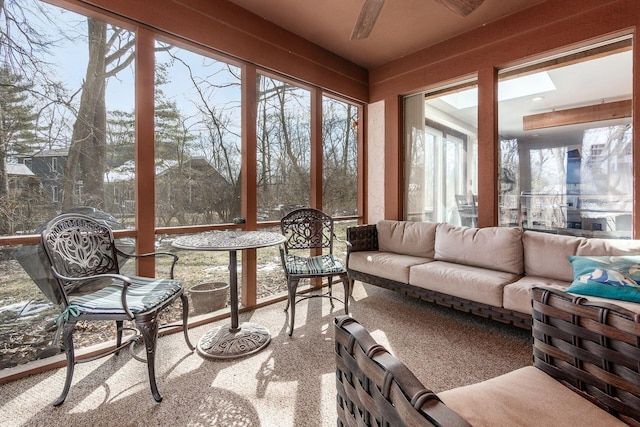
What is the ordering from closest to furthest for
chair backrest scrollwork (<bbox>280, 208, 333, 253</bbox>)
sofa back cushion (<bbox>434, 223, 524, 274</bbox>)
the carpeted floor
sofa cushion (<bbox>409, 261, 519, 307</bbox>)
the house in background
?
1. the carpeted floor
2. the house in background
3. sofa cushion (<bbox>409, 261, 519, 307</bbox>)
4. sofa back cushion (<bbox>434, 223, 524, 274</bbox>)
5. chair backrest scrollwork (<bbox>280, 208, 333, 253</bbox>)

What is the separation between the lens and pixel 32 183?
80.2 inches

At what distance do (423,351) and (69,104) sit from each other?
3090mm

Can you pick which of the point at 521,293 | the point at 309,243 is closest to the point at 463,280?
the point at 521,293

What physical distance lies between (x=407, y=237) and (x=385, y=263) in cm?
56

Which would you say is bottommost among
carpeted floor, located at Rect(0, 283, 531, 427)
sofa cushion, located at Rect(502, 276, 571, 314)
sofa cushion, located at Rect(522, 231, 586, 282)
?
carpeted floor, located at Rect(0, 283, 531, 427)

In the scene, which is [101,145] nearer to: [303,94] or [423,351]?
[303,94]

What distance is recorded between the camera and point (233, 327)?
8.13 ft

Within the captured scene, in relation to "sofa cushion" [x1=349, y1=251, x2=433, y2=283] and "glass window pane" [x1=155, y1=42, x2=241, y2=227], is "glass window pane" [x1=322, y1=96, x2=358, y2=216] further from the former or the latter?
"glass window pane" [x1=155, y1=42, x2=241, y2=227]

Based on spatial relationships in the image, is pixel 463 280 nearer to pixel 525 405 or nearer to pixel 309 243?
pixel 309 243

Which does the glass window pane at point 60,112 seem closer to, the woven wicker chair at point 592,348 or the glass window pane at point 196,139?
the glass window pane at point 196,139

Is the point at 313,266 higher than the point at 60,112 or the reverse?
the reverse

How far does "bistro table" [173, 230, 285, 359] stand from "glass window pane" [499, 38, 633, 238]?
2.59 metres

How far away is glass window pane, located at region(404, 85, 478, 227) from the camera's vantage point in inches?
139

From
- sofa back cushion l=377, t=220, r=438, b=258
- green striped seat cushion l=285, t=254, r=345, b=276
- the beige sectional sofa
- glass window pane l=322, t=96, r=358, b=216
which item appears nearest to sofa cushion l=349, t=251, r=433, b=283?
the beige sectional sofa
